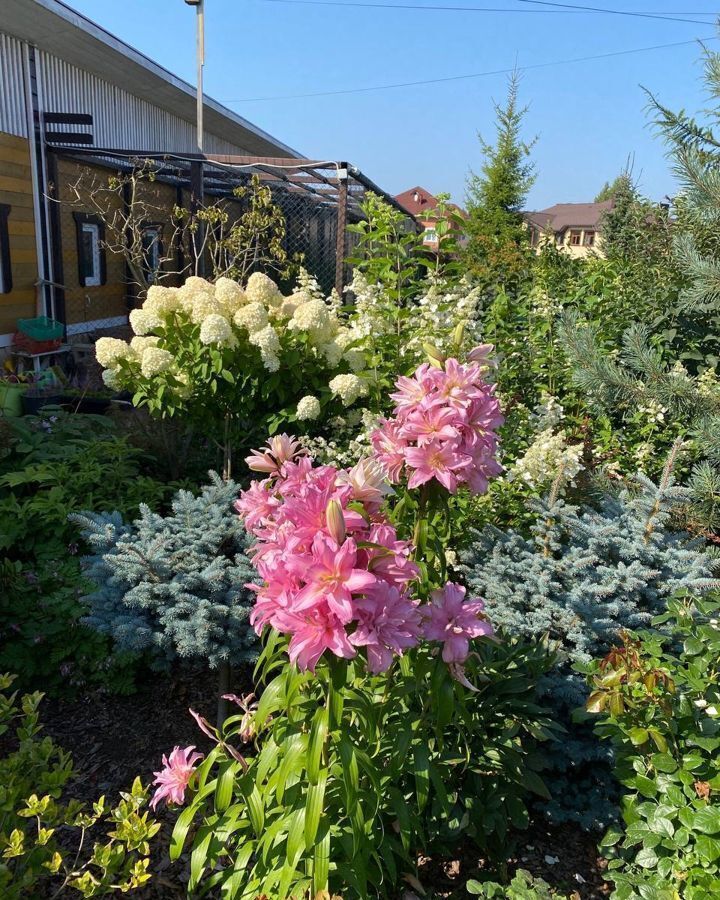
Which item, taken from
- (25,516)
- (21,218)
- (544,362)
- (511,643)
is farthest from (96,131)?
(511,643)

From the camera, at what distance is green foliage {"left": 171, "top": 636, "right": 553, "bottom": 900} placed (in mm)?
1511

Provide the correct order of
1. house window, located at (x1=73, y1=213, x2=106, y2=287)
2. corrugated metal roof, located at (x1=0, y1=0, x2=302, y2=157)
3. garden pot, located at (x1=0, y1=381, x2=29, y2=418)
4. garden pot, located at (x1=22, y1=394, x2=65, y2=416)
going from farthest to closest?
house window, located at (x1=73, y1=213, x2=106, y2=287)
corrugated metal roof, located at (x1=0, y1=0, x2=302, y2=157)
garden pot, located at (x1=22, y1=394, x2=65, y2=416)
garden pot, located at (x1=0, y1=381, x2=29, y2=418)

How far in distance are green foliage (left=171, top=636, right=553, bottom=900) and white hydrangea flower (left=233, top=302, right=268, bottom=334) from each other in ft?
6.28

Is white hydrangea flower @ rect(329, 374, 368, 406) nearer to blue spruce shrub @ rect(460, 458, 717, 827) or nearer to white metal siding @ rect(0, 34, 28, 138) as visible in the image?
blue spruce shrub @ rect(460, 458, 717, 827)

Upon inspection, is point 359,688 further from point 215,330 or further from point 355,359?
point 355,359

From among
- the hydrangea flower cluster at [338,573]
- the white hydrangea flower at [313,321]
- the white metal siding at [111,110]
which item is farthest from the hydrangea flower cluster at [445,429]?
the white metal siding at [111,110]

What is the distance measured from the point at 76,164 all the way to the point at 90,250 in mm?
1188

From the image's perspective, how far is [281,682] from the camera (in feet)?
5.44

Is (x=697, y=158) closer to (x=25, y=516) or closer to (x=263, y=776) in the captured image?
(x=263, y=776)

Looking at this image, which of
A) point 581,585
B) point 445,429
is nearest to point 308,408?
point 581,585

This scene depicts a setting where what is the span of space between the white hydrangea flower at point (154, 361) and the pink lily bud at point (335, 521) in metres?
2.34

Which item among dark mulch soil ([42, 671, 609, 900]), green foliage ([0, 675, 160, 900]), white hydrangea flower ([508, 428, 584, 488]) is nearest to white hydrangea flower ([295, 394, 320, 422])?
white hydrangea flower ([508, 428, 584, 488])

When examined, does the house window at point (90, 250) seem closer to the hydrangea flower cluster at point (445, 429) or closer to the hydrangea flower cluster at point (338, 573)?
the hydrangea flower cluster at point (445, 429)

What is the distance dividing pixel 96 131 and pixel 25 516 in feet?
27.2
